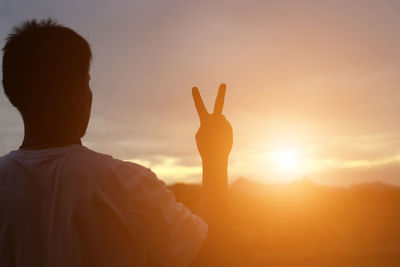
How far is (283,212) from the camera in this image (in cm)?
1858

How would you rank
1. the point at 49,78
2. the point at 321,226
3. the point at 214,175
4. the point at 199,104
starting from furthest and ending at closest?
the point at 321,226, the point at 199,104, the point at 214,175, the point at 49,78

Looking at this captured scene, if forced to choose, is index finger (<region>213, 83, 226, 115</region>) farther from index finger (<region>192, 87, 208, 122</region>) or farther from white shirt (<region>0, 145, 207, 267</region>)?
white shirt (<region>0, 145, 207, 267</region>)

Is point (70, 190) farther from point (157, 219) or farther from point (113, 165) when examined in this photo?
point (157, 219)

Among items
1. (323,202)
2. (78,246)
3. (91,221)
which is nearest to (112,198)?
(91,221)

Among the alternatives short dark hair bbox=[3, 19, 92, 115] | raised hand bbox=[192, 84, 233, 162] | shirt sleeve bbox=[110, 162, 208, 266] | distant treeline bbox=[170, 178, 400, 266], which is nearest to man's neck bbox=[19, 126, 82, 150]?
short dark hair bbox=[3, 19, 92, 115]

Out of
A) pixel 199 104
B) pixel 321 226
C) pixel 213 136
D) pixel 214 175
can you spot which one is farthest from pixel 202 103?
pixel 321 226

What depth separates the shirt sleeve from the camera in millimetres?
1491

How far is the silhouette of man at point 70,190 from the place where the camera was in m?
1.46

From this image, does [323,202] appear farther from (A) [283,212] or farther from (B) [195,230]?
(B) [195,230]

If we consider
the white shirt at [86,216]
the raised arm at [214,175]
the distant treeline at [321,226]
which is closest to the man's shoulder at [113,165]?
the white shirt at [86,216]

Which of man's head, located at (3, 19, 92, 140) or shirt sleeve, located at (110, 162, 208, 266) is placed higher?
man's head, located at (3, 19, 92, 140)

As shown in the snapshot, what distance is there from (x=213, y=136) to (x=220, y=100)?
0.28 m

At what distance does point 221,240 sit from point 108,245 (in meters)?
0.53

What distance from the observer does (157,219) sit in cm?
150
